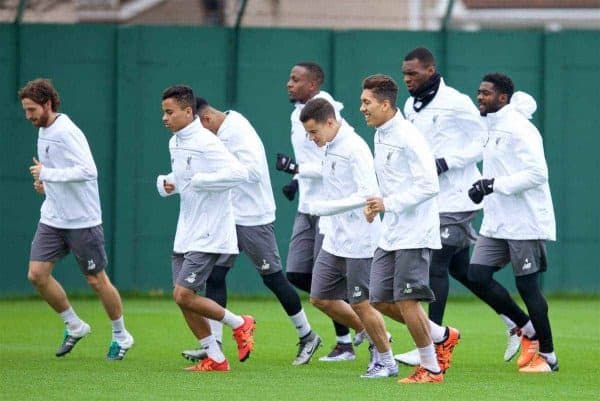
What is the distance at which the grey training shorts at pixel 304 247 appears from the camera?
1284 cm

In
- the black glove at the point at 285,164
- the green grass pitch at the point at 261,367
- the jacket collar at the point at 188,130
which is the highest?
the jacket collar at the point at 188,130

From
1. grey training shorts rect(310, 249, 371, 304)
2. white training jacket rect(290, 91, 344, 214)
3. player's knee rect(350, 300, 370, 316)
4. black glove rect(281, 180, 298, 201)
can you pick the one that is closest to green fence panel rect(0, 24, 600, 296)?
black glove rect(281, 180, 298, 201)

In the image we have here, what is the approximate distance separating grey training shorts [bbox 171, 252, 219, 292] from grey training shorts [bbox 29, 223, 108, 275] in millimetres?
1166

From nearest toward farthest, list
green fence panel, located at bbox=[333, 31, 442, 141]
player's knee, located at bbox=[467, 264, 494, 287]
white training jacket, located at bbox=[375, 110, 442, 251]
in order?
1. white training jacket, located at bbox=[375, 110, 442, 251]
2. player's knee, located at bbox=[467, 264, 494, 287]
3. green fence panel, located at bbox=[333, 31, 442, 141]

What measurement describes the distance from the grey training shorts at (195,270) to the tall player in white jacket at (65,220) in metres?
1.16

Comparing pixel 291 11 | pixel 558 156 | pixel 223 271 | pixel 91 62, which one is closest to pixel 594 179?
pixel 558 156

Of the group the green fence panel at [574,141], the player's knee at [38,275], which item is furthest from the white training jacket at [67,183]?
the green fence panel at [574,141]

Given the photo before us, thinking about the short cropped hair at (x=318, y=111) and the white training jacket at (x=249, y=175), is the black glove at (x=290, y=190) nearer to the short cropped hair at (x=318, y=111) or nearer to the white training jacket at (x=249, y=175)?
the white training jacket at (x=249, y=175)

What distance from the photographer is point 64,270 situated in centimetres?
1820

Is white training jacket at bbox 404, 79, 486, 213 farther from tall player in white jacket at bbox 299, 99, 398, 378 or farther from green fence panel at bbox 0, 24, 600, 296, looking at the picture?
green fence panel at bbox 0, 24, 600, 296

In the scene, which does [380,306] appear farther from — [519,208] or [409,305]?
[519,208]

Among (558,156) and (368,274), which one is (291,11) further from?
(368,274)

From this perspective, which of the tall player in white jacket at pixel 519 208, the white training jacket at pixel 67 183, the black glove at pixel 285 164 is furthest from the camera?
the black glove at pixel 285 164

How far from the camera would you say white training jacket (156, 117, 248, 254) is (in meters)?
11.4
